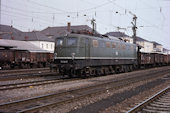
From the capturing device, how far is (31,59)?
120 ft

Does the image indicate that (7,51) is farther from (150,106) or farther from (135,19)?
(150,106)

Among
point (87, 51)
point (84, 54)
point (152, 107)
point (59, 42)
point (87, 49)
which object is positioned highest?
point (59, 42)

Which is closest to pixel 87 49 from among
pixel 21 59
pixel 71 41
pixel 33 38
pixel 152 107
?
pixel 71 41

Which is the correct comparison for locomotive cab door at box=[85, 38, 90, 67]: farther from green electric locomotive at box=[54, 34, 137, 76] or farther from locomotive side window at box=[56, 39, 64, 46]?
locomotive side window at box=[56, 39, 64, 46]

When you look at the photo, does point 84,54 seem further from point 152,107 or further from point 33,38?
point 33,38

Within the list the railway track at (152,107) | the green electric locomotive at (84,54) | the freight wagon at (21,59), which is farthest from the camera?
the freight wagon at (21,59)

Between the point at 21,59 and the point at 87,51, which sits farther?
the point at 21,59

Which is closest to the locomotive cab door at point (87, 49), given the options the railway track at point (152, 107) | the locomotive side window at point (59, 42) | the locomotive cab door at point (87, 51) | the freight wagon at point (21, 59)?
the locomotive cab door at point (87, 51)

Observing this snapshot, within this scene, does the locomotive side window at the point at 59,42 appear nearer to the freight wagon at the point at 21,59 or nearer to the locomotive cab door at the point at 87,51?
the locomotive cab door at the point at 87,51

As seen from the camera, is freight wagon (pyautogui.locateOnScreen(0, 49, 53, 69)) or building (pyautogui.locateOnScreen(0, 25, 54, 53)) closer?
freight wagon (pyautogui.locateOnScreen(0, 49, 53, 69))

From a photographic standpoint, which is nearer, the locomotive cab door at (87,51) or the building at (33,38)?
the locomotive cab door at (87,51)

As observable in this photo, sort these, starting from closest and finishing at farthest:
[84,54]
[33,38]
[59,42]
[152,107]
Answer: [152,107] → [84,54] → [59,42] → [33,38]

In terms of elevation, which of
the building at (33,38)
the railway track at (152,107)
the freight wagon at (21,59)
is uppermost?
the building at (33,38)

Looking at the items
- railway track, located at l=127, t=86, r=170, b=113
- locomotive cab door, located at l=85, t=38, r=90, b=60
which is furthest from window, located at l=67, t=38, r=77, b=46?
railway track, located at l=127, t=86, r=170, b=113
